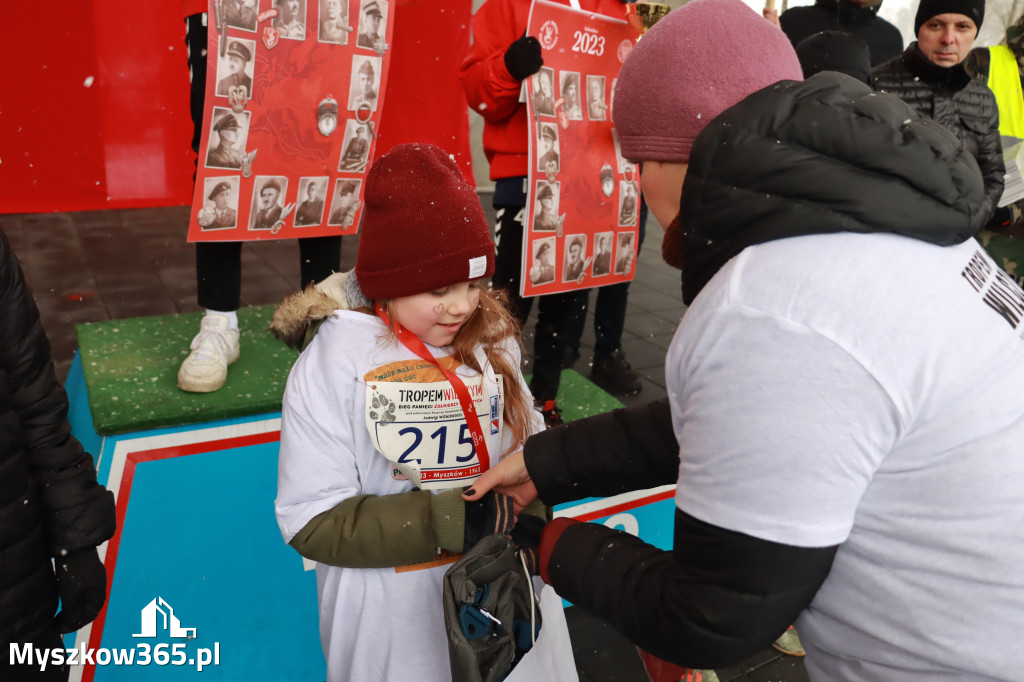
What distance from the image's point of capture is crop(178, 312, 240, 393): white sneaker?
8.69 feet

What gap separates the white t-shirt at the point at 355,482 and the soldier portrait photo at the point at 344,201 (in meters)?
1.61

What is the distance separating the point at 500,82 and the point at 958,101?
6.29ft

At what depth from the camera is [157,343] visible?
10.1ft

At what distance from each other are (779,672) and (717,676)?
0.76 ft

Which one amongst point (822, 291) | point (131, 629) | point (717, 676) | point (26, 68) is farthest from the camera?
point (26, 68)

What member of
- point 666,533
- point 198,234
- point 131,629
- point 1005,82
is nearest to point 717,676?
point 666,533

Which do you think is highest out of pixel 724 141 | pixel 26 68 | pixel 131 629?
pixel 724 141

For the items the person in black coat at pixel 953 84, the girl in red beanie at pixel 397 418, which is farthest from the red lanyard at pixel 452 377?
the person in black coat at pixel 953 84

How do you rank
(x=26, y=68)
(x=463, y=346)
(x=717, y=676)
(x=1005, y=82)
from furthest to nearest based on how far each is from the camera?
(x=1005, y=82) < (x=26, y=68) < (x=717, y=676) < (x=463, y=346)

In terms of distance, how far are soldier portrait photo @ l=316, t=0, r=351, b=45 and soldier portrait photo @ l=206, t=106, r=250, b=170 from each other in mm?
423

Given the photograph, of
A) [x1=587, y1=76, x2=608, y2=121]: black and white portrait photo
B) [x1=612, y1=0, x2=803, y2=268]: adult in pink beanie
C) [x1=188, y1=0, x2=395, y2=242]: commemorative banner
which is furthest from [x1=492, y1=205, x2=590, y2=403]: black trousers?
[x1=612, y1=0, x2=803, y2=268]: adult in pink beanie

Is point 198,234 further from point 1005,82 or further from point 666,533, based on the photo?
point 1005,82

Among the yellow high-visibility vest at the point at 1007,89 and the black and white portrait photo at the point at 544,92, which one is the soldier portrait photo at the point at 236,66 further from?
the yellow high-visibility vest at the point at 1007,89

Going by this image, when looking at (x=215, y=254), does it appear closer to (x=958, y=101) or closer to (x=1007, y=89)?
(x=958, y=101)
